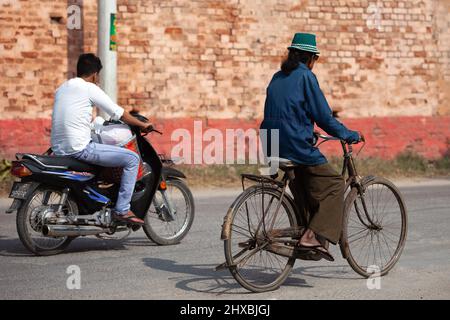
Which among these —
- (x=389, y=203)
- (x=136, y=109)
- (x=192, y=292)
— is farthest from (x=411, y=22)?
(x=192, y=292)

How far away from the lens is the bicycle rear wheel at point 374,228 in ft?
23.5

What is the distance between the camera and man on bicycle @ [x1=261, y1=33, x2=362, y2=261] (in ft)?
22.2

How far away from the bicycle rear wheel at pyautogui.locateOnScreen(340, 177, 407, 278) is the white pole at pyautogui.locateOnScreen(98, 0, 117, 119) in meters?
7.50

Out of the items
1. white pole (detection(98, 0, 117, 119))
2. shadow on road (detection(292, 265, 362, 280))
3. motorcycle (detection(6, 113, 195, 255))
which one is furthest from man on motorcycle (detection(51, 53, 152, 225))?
white pole (detection(98, 0, 117, 119))

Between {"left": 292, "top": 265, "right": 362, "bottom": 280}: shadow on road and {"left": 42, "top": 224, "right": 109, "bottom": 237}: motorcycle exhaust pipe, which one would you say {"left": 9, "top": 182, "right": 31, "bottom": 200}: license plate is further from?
{"left": 292, "top": 265, "right": 362, "bottom": 280}: shadow on road

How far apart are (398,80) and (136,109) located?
5.61m

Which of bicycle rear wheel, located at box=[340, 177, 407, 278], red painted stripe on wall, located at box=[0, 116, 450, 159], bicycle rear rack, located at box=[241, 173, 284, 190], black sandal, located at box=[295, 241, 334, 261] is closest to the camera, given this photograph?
bicycle rear rack, located at box=[241, 173, 284, 190]

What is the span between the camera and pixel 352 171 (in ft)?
23.7

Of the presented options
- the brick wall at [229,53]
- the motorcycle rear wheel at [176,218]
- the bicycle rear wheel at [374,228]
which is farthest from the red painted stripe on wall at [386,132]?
the bicycle rear wheel at [374,228]

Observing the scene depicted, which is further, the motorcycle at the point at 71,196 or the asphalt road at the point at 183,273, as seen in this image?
the motorcycle at the point at 71,196

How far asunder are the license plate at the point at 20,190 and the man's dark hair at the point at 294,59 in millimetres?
2605

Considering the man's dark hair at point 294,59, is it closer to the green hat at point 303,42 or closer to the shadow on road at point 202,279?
the green hat at point 303,42

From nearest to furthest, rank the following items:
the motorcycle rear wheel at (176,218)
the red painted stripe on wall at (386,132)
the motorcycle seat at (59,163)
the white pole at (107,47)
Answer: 1. the motorcycle seat at (59,163)
2. the motorcycle rear wheel at (176,218)
3. the white pole at (107,47)
4. the red painted stripe on wall at (386,132)

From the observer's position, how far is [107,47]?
1452 cm
